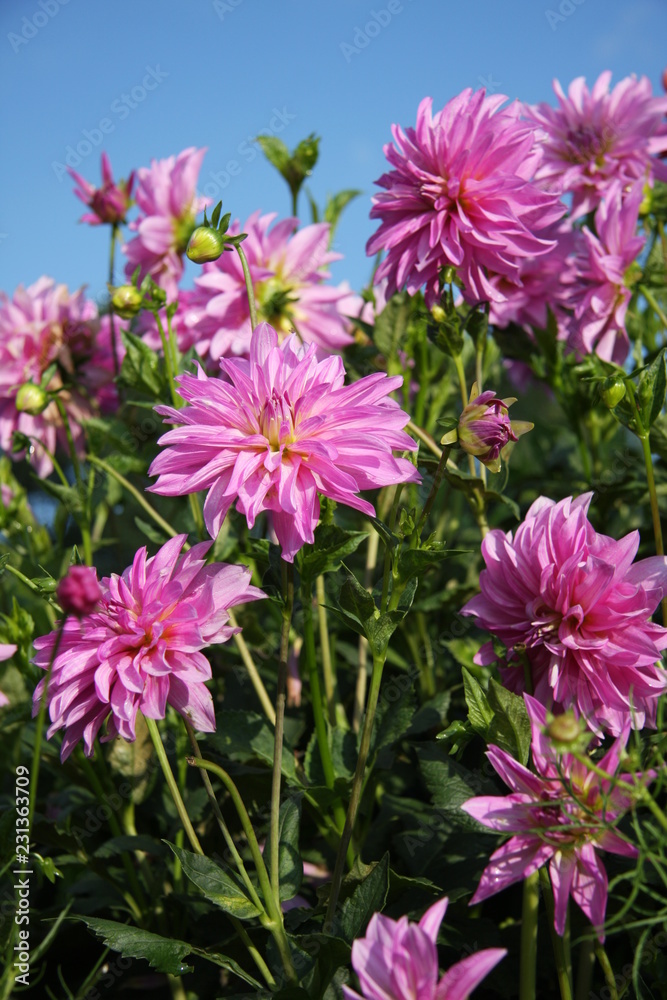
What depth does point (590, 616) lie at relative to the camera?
0.88 metres

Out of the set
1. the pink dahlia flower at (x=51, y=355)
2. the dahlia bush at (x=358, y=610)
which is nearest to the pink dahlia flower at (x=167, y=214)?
the dahlia bush at (x=358, y=610)

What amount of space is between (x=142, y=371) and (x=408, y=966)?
3.09 feet

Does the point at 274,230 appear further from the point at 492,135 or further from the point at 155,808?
the point at 155,808

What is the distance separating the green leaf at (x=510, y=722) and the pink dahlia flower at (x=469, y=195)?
55 centimetres

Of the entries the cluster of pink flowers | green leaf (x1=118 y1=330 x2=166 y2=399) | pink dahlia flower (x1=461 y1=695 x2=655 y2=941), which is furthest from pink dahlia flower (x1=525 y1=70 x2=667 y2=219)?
pink dahlia flower (x1=461 y1=695 x2=655 y2=941)

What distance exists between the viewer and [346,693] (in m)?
1.62

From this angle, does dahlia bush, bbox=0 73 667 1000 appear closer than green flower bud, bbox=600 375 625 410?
Yes

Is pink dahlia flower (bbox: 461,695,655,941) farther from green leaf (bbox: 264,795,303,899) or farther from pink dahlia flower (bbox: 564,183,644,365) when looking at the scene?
pink dahlia flower (bbox: 564,183,644,365)

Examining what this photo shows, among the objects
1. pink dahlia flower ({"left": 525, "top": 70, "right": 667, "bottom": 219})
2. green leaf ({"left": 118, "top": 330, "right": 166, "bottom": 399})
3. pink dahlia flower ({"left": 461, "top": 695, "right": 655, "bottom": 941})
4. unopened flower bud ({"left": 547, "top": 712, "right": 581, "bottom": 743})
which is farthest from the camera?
pink dahlia flower ({"left": 525, "top": 70, "right": 667, "bottom": 219})

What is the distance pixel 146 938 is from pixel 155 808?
465 mm

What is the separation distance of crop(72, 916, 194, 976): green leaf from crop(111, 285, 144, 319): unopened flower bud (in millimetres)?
777

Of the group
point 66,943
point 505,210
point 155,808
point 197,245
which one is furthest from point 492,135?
point 66,943

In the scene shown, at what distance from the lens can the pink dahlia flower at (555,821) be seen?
75 cm

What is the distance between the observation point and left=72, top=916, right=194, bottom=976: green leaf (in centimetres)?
88
